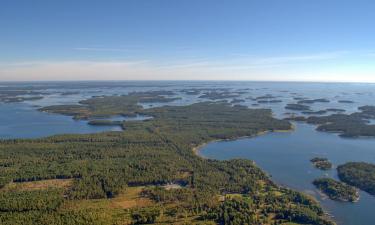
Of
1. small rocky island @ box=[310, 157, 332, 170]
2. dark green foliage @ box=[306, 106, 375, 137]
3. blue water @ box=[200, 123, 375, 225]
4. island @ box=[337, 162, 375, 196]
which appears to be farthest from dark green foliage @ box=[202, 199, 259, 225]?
dark green foliage @ box=[306, 106, 375, 137]

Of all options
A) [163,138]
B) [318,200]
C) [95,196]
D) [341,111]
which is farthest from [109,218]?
[341,111]

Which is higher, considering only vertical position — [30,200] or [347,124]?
[347,124]

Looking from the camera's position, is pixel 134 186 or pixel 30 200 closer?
pixel 30 200

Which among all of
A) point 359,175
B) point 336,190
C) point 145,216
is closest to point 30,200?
point 145,216

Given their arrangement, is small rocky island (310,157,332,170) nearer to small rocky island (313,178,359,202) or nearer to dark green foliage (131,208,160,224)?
small rocky island (313,178,359,202)

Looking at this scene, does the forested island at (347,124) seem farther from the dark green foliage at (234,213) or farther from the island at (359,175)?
the dark green foliage at (234,213)

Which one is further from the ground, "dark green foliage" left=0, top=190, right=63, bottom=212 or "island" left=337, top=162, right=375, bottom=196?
"island" left=337, top=162, right=375, bottom=196

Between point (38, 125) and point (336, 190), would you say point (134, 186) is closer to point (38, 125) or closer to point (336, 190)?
point (336, 190)
